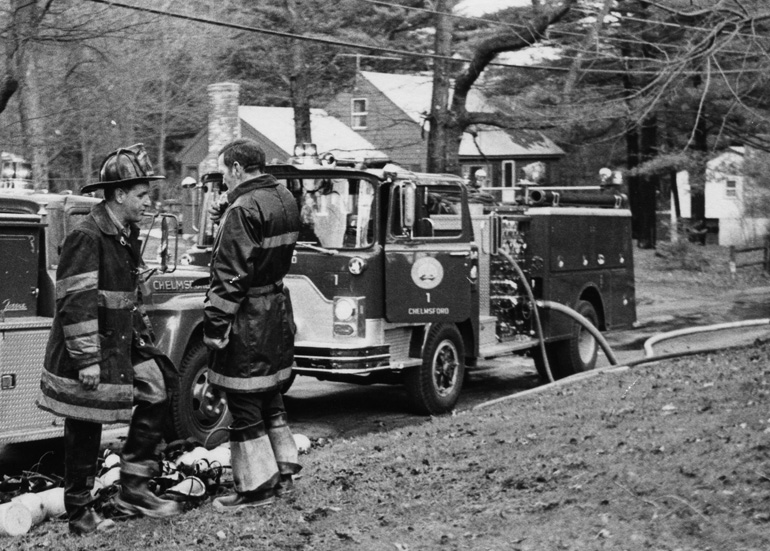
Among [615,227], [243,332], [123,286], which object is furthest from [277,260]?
[615,227]

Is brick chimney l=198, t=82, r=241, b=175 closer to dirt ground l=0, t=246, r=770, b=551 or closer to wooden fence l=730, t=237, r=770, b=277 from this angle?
dirt ground l=0, t=246, r=770, b=551

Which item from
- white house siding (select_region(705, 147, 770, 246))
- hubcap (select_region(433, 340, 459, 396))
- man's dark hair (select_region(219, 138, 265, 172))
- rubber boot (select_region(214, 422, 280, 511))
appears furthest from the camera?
white house siding (select_region(705, 147, 770, 246))

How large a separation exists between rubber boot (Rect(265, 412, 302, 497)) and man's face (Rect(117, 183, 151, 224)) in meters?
1.31

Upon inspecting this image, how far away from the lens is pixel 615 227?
14.0 meters

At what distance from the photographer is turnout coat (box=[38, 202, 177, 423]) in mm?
5383

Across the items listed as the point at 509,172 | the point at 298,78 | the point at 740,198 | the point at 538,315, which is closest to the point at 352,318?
the point at 538,315

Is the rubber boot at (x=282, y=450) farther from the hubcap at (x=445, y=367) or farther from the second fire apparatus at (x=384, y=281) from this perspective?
the hubcap at (x=445, y=367)

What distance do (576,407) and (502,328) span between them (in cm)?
389

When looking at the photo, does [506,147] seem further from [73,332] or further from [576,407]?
[73,332]

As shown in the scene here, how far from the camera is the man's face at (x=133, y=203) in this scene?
5707mm

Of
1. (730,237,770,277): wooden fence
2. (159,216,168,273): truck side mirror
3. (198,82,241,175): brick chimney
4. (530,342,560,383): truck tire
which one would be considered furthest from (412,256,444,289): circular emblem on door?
(730,237,770,277): wooden fence

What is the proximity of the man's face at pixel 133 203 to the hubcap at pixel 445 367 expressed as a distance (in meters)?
5.35

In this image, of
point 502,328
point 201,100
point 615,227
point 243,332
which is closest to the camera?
point 243,332

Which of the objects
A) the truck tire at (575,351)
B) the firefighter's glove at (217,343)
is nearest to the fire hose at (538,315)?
the truck tire at (575,351)
